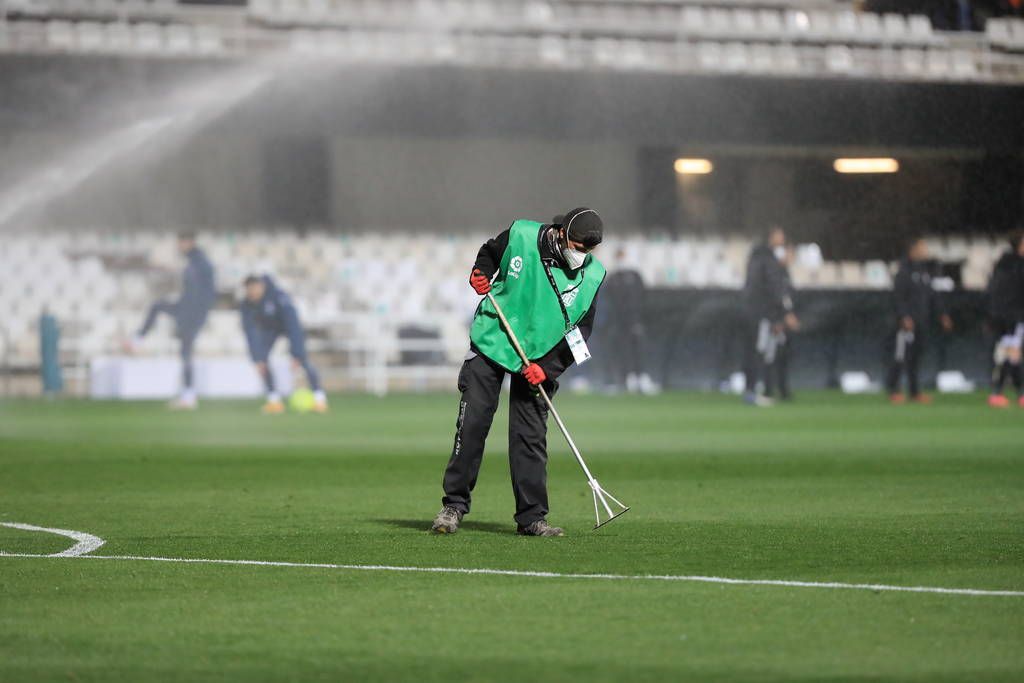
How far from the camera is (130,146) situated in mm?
31609

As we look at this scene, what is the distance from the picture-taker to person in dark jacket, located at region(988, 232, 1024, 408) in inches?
910

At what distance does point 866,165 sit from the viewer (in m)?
35.1

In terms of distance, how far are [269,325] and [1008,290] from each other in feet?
33.1

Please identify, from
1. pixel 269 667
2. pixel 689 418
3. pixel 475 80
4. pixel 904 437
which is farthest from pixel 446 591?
pixel 475 80

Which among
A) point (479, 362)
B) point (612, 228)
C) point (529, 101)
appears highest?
point (529, 101)

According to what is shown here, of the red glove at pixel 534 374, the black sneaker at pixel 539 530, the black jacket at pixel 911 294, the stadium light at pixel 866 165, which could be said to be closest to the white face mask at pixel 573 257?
the red glove at pixel 534 374

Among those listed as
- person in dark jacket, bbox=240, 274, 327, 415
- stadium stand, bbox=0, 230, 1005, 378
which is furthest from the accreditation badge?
stadium stand, bbox=0, 230, 1005, 378

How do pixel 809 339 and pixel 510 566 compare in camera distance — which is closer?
pixel 510 566

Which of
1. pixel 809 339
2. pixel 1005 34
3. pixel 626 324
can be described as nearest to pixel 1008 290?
pixel 626 324

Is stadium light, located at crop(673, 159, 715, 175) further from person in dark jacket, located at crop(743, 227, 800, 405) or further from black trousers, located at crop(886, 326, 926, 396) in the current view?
person in dark jacket, located at crop(743, 227, 800, 405)

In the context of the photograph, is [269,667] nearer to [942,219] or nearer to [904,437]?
[904,437]

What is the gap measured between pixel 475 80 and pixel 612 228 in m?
5.10

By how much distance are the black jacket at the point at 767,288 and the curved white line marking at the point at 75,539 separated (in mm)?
15763

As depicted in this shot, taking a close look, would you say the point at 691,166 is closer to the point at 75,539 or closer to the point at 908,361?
the point at 908,361
